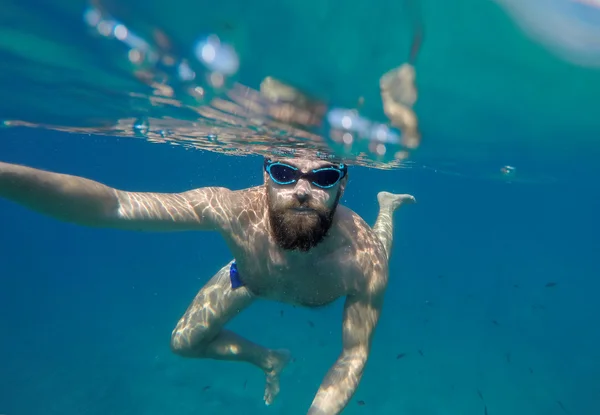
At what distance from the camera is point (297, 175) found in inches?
198

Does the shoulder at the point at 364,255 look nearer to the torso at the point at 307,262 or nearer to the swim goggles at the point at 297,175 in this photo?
the torso at the point at 307,262

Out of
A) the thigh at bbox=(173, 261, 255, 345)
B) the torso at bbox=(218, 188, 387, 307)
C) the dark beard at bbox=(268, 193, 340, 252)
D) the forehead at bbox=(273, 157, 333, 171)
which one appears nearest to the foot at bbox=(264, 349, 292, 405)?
the thigh at bbox=(173, 261, 255, 345)

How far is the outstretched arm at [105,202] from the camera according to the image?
10.8 ft

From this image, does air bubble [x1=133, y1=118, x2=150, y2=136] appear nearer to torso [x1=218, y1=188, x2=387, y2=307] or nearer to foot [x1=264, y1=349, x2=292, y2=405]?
torso [x1=218, y1=188, x2=387, y2=307]

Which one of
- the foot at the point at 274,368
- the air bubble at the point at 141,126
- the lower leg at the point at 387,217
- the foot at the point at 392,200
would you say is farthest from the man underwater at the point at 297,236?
the air bubble at the point at 141,126

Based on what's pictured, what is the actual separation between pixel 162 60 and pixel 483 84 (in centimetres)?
461

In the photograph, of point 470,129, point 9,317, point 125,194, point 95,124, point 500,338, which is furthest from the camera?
point 9,317

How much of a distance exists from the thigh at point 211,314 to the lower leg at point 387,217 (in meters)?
2.93

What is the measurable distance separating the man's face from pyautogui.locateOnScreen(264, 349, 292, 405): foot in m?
3.09

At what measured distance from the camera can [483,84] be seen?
544cm

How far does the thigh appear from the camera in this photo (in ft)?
20.6

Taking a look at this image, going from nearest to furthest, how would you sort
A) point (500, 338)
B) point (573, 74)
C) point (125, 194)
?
point (125, 194) < point (573, 74) < point (500, 338)

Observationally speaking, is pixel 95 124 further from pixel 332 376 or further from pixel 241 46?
pixel 332 376

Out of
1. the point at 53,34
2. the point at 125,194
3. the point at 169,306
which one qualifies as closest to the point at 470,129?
the point at 125,194
